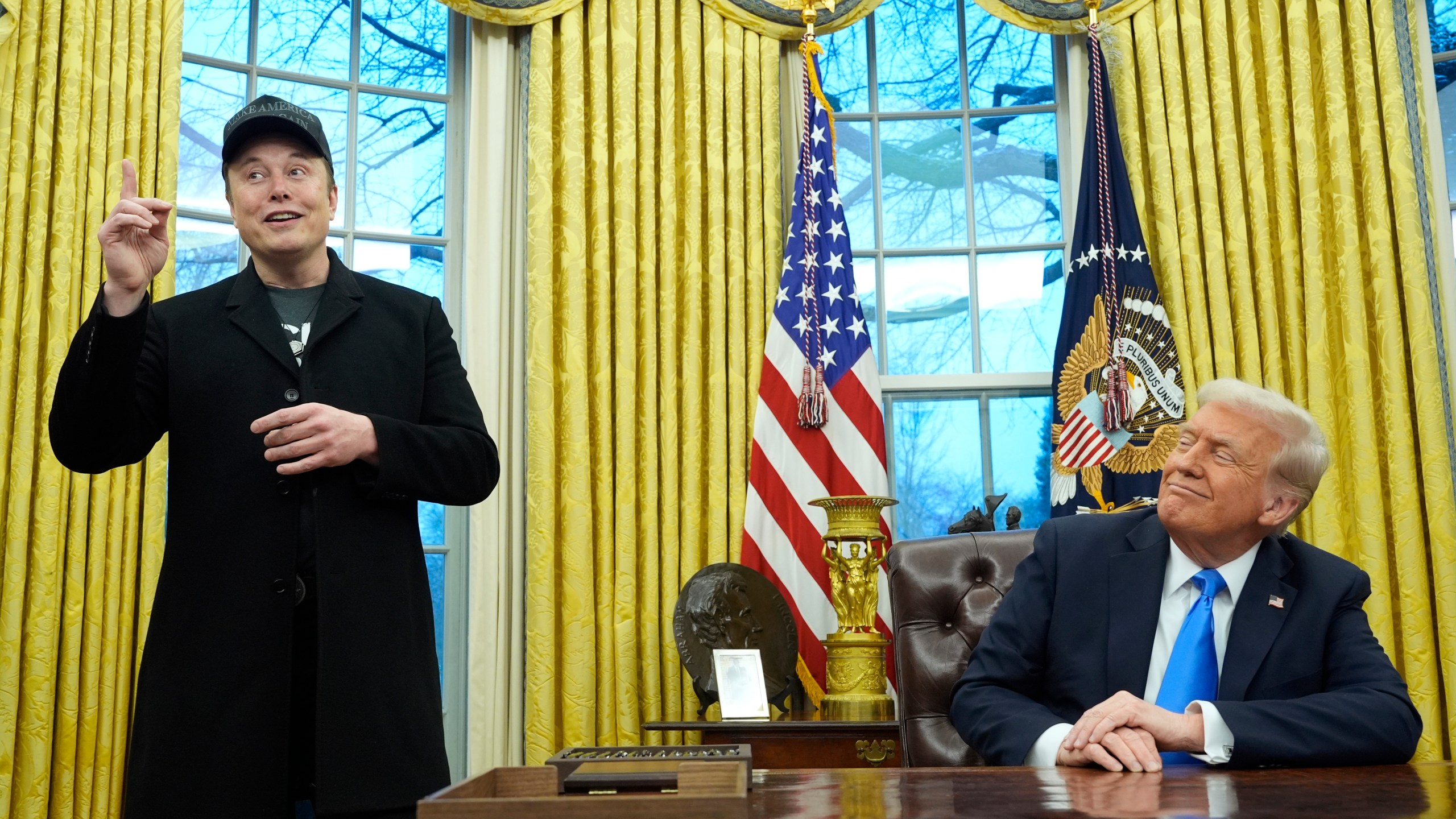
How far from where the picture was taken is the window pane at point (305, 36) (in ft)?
12.1

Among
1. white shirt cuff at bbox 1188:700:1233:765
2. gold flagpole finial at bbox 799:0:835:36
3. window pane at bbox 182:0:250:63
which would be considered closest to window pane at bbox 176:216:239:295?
window pane at bbox 182:0:250:63

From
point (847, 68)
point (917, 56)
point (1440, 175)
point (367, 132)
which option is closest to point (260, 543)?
point (367, 132)

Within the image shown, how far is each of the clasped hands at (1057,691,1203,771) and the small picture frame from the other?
5.24 ft

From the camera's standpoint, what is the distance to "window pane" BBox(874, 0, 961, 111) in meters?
4.13

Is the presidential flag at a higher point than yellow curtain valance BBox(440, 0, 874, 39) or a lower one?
lower

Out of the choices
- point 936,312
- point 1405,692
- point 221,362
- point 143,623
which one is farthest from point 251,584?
point 936,312

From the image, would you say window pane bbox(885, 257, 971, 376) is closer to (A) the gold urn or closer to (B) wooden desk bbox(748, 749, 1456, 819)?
(A) the gold urn

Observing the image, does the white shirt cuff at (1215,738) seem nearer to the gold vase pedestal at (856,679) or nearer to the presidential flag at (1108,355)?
the gold vase pedestal at (856,679)

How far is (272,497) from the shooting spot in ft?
4.90

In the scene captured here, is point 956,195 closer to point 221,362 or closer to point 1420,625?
point 1420,625

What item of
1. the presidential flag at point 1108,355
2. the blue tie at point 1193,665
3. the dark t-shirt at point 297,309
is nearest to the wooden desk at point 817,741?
the presidential flag at point 1108,355

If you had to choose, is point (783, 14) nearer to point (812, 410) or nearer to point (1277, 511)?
point (812, 410)

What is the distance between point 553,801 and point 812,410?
286 cm

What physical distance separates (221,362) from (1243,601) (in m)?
1.40
